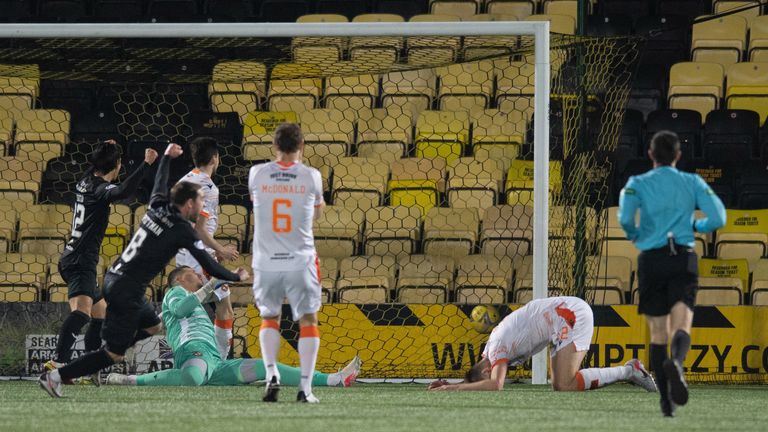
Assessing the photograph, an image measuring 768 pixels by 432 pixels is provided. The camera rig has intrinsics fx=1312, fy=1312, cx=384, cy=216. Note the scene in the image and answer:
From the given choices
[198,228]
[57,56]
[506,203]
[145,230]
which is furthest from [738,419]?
[57,56]

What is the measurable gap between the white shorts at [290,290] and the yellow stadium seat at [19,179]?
→ 243 inches

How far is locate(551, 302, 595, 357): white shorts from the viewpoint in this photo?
946cm

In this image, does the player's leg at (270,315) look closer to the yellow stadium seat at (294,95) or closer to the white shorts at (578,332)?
the white shorts at (578,332)

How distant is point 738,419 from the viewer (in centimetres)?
709

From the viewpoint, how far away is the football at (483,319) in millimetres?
11094

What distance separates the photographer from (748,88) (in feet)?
49.6

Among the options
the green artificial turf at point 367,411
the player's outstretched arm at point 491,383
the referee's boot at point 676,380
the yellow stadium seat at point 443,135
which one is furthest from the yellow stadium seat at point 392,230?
the referee's boot at point 676,380

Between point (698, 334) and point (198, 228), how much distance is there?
169 inches

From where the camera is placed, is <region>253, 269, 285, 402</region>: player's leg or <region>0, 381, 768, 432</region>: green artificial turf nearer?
<region>0, 381, 768, 432</region>: green artificial turf

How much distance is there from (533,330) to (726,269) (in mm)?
3956

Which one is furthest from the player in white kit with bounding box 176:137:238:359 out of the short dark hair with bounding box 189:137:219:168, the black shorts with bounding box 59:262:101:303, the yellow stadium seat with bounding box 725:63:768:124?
the yellow stadium seat with bounding box 725:63:768:124

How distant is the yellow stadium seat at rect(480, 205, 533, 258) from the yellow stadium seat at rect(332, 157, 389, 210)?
3.85 ft

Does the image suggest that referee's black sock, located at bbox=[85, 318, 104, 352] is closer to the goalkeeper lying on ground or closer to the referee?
the goalkeeper lying on ground

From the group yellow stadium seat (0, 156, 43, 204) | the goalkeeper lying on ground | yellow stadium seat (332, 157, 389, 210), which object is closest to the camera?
the goalkeeper lying on ground
